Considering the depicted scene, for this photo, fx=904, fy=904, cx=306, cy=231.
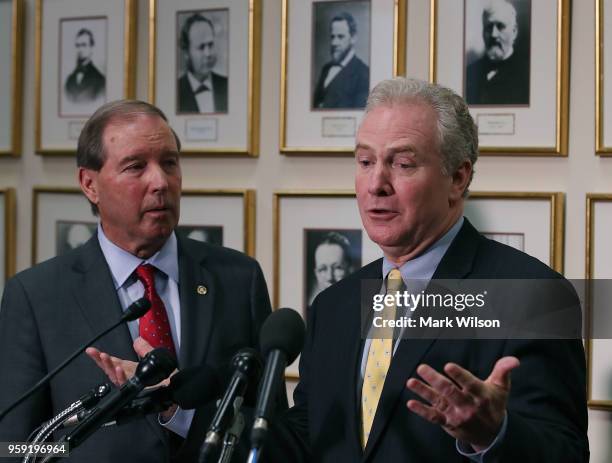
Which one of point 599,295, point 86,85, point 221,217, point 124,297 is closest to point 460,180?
point 599,295

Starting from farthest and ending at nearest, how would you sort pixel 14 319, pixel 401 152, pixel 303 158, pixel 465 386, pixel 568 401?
pixel 303 158
pixel 14 319
pixel 401 152
pixel 568 401
pixel 465 386

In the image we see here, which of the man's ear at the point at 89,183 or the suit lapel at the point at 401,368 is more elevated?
the man's ear at the point at 89,183

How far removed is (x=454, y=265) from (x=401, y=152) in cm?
31

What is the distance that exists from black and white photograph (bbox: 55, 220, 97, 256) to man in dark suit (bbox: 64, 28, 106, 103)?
0.53 metres

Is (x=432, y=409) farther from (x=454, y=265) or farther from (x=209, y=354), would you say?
(x=209, y=354)

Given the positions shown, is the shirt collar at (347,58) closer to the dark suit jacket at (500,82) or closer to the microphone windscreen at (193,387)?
the dark suit jacket at (500,82)

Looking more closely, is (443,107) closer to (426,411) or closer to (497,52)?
(426,411)

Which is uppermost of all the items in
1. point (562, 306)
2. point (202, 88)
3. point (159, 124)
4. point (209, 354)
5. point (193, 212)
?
point (202, 88)

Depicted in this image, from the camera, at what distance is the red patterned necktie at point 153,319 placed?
8.83 feet

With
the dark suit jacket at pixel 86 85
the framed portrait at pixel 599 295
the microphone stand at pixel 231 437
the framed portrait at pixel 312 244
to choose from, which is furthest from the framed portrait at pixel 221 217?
the microphone stand at pixel 231 437

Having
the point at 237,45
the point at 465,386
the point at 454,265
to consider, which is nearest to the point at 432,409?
the point at 465,386

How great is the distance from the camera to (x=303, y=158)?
3.53 m

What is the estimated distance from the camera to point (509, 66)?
317 cm

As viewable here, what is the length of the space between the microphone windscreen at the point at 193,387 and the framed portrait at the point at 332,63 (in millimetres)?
1626
